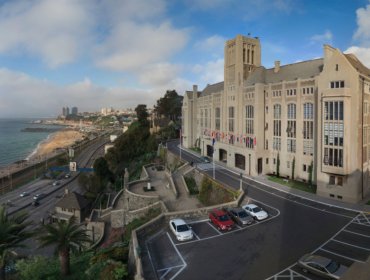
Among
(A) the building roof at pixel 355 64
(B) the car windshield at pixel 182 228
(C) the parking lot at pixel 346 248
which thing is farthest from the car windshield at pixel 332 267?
(A) the building roof at pixel 355 64

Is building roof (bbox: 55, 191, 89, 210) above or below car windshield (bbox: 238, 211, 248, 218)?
below

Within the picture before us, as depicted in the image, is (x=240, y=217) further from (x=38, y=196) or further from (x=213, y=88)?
(x=38, y=196)

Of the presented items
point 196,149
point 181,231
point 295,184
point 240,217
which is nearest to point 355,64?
point 295,184

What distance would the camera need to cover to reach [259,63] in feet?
208

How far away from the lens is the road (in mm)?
21359

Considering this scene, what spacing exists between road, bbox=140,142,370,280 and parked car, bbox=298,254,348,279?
0.55 meters

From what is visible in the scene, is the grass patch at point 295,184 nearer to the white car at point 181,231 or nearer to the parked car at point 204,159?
the parked car at point 204,159

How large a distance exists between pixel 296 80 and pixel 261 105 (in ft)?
27.5

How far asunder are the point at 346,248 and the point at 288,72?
37046 millimetres

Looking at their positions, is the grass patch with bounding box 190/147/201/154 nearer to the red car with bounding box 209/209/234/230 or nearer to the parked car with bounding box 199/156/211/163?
the parked car with bounding box 199/156/211/163

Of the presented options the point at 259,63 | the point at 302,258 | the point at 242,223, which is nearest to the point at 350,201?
the point at 242,223

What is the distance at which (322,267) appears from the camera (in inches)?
784

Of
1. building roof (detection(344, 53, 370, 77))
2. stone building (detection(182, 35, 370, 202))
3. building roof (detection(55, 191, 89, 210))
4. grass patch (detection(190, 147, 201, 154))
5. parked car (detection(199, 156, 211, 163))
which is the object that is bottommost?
building roof (detection(55, 191, 89, 210))

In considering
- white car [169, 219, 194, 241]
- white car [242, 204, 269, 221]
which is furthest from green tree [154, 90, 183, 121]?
white car [169, 219, 194, 241]
